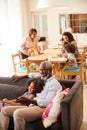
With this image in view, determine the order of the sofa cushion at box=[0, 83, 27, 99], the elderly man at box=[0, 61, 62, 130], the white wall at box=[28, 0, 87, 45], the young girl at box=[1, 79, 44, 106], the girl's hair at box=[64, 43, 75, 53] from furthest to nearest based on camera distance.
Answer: the white wall at box=[28, 0, 87, 45] < the girl's hair at box=[64, 43, 75, 53] < the sofa cushion at box=[0, 83, 27, 99] < the young girl at box=[1, 79, 44, 106] < the elderly man at box=[0, 61, 62, 130]

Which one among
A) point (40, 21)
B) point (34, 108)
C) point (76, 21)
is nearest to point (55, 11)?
point (40, 21)

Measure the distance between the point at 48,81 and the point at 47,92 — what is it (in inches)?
6.0

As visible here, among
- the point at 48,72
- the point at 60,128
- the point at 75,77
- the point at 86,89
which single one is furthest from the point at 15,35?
the point at 60,128

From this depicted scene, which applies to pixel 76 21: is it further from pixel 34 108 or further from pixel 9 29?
pixel 34 108

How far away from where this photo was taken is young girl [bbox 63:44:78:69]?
5258 mm

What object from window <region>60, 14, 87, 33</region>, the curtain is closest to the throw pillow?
the curtain

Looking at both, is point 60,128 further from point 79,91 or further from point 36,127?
point 79,91

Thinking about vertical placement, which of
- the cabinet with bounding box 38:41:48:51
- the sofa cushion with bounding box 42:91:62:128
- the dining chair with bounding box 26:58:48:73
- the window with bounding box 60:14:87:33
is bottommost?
the sofa cushion with bounding box 42:91:62:128

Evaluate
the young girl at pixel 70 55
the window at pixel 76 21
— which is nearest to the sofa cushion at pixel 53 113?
the young girl at pixel 70 55

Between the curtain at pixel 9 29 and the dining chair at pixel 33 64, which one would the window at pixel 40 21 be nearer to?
the curtain at pixel 9 29

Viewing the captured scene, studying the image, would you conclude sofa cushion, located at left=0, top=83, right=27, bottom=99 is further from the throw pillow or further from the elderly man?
the throw pillow

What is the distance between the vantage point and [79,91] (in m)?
3.23

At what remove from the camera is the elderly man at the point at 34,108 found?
283 cm

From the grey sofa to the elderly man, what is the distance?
0.37 feet
